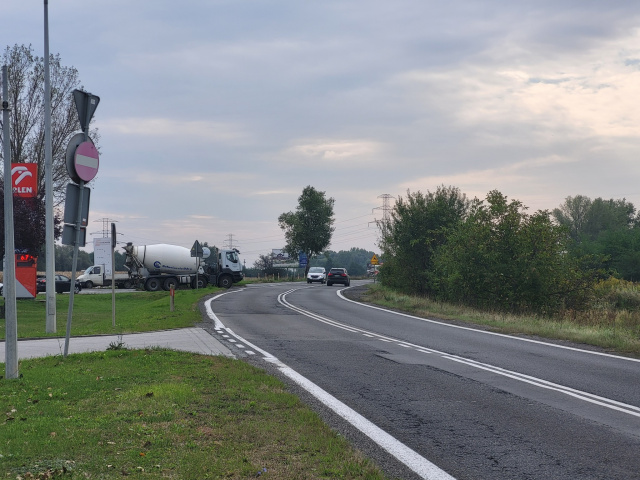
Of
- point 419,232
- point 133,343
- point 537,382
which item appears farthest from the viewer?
point 419,232

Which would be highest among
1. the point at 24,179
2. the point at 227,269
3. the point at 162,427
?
the point at 24,179

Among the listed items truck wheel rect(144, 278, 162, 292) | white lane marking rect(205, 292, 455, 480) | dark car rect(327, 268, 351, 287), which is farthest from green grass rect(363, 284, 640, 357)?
dark car rect(327, 268, 351, 287)

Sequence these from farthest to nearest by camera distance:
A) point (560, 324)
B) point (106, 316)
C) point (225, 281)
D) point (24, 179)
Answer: point (225, 281), point (106, 316), point (24, 179), point (560, 324)

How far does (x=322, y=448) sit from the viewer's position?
223 inches

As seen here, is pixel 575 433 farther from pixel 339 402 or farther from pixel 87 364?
pixel 87 364

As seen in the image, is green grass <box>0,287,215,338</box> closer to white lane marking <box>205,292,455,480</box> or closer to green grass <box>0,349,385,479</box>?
green grass <box>0,349,385,479</box>

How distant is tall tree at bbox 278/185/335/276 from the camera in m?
96.6

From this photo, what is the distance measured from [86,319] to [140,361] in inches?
677

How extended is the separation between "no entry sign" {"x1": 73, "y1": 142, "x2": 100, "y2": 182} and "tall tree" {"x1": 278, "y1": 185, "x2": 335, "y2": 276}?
85353mm

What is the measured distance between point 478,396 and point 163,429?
170 inches

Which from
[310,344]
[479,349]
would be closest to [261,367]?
[310,344]

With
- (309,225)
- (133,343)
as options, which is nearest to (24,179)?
(133,343)

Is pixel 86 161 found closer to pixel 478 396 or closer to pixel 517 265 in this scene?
pixel 478 396

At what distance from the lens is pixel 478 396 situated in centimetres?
862
